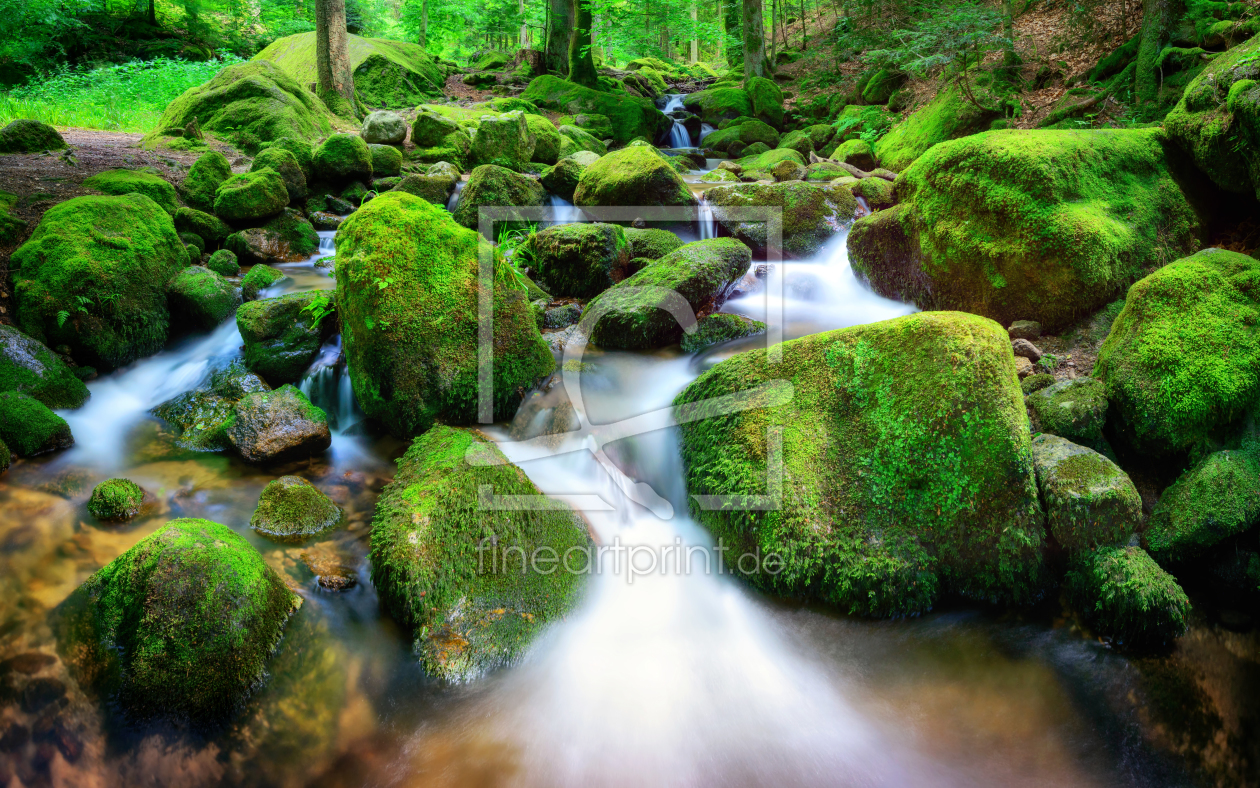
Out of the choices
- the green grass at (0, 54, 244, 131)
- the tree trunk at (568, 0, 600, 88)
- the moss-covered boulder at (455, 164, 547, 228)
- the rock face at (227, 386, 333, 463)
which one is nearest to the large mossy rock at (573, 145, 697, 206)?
the moss-covered boulder at (455, 164, 547, 228)

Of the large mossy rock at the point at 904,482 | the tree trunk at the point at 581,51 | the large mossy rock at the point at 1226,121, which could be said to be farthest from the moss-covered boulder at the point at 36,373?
the tree trunk at the point at 581,51

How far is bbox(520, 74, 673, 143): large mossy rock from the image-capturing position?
16672 mm

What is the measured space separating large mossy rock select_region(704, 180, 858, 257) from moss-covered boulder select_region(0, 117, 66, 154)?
9054 millimetres

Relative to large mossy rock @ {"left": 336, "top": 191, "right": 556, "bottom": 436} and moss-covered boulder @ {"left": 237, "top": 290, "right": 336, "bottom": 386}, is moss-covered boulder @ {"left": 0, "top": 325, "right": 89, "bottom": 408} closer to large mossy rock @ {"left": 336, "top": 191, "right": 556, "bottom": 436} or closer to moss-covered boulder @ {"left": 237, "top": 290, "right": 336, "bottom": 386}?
moss-covered boulder @ {"left": 237, "top": 290, "right": 336, "bottom": 386}

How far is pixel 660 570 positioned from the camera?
4141mm

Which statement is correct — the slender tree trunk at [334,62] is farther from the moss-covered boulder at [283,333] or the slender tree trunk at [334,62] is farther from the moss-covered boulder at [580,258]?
the moss-covered boulder at [283,333]

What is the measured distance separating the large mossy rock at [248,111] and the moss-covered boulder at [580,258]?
19.6ft

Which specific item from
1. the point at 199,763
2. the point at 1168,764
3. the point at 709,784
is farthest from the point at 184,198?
the point at 1168,764

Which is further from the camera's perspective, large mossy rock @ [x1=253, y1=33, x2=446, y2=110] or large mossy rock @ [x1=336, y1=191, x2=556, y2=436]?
large mossy rock @ [x1=253, y1=33, x2=446, y2=110]

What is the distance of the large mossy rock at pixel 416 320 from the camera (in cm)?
465

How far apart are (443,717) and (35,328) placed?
5.04m

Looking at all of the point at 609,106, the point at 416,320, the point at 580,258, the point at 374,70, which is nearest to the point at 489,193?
the point at 580,258

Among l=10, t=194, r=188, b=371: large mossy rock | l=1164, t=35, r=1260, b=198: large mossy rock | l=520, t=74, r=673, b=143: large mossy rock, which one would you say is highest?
l=520, t=74, r=673, b=143: large mossy rock

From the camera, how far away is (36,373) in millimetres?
4840
